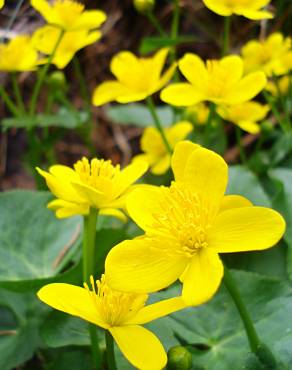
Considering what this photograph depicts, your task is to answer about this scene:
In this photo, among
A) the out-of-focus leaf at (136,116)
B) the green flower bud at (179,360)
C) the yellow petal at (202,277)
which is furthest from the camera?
the out-of-focus leaf at (136,116)

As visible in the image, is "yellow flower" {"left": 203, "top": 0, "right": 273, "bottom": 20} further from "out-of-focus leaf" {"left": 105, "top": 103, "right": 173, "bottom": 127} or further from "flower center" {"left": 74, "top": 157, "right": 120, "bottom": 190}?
"out-of-focus leaf" {"left": 105, "top": 103, "right": 173, "bottom": 127}

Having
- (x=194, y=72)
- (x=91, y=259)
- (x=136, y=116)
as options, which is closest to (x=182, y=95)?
(x=194, y=72)

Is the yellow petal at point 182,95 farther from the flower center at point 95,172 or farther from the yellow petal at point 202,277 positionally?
the yellow petal at point 202,277

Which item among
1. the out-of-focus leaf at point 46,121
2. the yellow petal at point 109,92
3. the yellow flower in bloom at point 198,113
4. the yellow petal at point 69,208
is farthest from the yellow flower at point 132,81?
the yellow petal at point 69,208

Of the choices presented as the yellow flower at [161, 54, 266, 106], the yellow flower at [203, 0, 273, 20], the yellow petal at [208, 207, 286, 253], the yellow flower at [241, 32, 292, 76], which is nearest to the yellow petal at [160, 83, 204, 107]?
the yellow flower at [161, 54, 266, 106]

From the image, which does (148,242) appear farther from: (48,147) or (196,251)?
(48,147)

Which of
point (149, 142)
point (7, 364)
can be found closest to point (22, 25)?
point (149, 142)

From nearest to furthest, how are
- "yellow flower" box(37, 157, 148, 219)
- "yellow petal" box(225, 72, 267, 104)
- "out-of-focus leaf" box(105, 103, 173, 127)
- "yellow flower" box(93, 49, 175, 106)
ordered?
"yellow flower" box(37, 157, 148, 219) < "yellow petal" box(225, 72, 267, 104) < "yellow flower" box(93, 49, 175, 106) < "out-of-focus leaf" box(105, 103, 173, 127)
